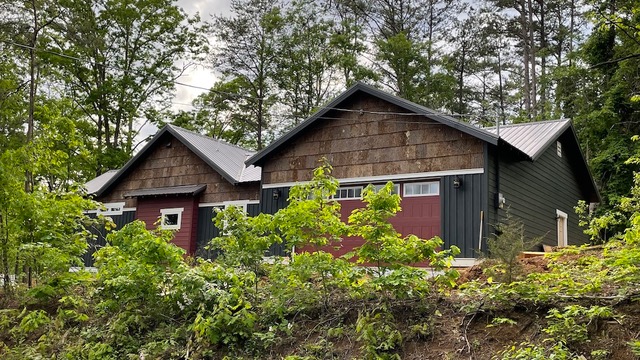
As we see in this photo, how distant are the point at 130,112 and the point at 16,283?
19.1 meters

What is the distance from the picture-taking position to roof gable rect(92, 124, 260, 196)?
51.1 feet

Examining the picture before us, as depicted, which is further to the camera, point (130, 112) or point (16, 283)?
point (130, 112)

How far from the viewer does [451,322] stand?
564cm

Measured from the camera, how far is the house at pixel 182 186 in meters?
15.7

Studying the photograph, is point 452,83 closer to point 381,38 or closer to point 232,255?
point 381,38

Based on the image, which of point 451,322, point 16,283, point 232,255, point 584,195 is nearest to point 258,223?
point 232,255

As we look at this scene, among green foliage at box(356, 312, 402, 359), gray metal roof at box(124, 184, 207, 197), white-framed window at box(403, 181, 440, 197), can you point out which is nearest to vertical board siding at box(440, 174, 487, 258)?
white-framed window at box(403, 181, 440, 197)

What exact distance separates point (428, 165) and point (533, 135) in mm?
3639

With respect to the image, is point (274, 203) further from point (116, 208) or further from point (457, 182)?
point (116, 208)

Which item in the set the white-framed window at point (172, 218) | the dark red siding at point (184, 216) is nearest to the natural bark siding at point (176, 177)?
the dark red siding at point (184, 216)

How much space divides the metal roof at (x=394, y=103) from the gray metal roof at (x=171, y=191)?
244cm

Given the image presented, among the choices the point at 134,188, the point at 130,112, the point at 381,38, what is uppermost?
the point at 381,38

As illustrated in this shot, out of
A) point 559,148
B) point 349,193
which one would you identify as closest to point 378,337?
point 349,193

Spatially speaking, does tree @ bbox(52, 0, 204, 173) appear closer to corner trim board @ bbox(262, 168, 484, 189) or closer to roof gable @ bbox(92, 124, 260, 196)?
roof gable @ bbox(92, 124, 260, 196)
